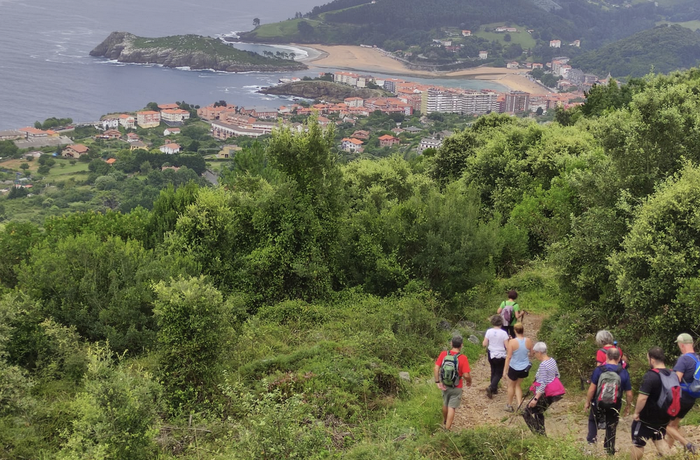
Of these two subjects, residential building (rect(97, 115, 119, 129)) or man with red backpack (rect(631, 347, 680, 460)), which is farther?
residential building (rect(97, 115, 119, 129))

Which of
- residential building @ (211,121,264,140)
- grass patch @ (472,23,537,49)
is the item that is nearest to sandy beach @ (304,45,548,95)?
grass patch @ (472,23,537,49)

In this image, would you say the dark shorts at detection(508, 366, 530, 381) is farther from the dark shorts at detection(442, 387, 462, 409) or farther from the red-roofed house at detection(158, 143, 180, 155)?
the red-roofed house at detection(158, 143, 180, 155)

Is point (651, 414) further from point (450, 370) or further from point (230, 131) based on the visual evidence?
point (230, 131)

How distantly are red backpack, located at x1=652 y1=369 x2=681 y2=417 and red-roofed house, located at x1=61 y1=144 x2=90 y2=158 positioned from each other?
2955 inches

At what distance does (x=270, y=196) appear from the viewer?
38.5 ft

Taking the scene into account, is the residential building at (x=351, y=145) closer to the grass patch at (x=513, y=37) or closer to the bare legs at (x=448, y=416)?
the bare legs at (x=448, y=416)

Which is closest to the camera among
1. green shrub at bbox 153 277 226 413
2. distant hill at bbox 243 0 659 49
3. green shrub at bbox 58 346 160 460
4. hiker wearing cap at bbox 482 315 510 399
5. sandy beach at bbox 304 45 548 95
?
green shrub at bbox 58 346 160 460

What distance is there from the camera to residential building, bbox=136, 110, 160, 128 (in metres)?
87.1

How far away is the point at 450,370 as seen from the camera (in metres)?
6.37

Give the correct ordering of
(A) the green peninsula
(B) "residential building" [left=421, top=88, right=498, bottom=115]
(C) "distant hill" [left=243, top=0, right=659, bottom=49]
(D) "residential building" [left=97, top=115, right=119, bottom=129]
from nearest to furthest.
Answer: (D) "residential building" [left=97, top=115, right=119, bottom=129]
(B) "residential building" [left=421, top=88, right=498, bottom=115]
(A) the green peninsula
(C) "distant hill" [left=243, top=0, right=659, bottom=49]

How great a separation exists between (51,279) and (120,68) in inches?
4525

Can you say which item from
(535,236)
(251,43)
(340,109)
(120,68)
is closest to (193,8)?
(251,43)

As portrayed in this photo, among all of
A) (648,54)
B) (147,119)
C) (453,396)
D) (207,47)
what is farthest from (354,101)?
(453,396)

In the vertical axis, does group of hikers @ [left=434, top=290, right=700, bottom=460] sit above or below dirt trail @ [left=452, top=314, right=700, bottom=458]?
above
